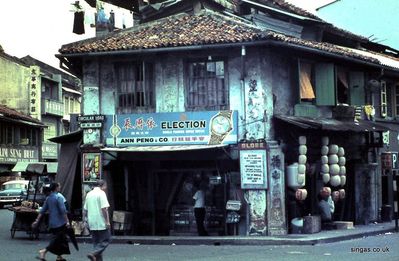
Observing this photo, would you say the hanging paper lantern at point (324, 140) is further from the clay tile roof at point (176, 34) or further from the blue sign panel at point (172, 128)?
the clay tile roof at point (176, 34)

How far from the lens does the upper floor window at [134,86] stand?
2094cm

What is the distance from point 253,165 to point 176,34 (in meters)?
4.82

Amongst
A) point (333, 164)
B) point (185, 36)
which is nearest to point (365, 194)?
point (333, 164)

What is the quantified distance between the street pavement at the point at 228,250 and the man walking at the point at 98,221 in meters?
1.81

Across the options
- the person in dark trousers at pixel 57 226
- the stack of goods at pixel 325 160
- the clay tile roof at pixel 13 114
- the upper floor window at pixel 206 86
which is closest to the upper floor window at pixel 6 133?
the clay tile roof at pixel 13 114

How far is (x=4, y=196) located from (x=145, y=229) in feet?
69.9

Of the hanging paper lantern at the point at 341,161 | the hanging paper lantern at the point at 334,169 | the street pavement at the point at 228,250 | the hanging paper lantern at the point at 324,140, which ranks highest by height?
the hanging paper lantern at the point at 324,140

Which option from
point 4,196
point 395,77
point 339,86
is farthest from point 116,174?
point 4,196

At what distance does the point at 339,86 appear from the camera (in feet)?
76.1

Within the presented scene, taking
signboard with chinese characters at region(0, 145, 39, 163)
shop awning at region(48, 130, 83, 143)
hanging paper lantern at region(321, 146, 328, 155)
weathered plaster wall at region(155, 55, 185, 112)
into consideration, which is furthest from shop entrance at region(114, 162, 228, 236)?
signboard with chinese characters at region(0, 145, 39, 163)

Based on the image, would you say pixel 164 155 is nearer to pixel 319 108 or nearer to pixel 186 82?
pixel 186 82

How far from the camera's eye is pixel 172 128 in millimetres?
20266

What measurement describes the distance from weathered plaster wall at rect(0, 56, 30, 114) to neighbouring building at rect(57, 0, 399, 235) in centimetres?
3216

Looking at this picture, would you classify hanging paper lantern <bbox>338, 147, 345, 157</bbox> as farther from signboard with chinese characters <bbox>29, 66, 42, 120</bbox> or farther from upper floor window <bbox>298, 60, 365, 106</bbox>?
signboard with chinese characters <bbox>29, 66, 42, 120</bbox>
